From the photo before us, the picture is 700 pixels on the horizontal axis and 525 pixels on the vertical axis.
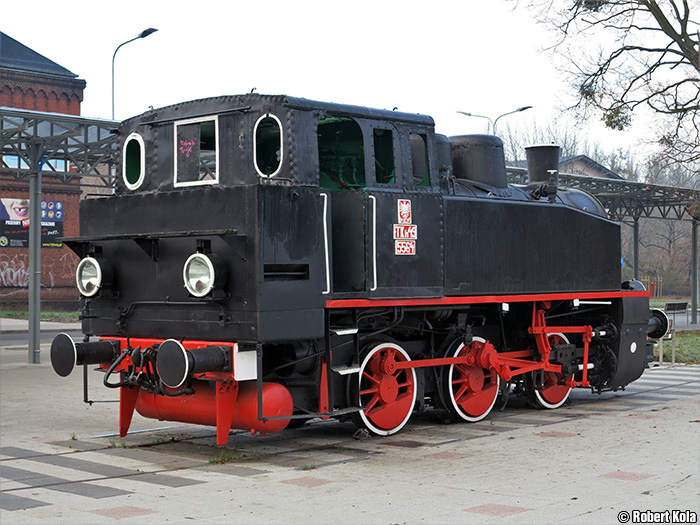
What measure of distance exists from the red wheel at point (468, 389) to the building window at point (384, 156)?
2.36 metres

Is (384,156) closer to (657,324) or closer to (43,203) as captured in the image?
(657,324)

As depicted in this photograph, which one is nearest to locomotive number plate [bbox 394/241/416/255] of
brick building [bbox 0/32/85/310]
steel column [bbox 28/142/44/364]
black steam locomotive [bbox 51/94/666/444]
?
black steam locomotive [bbox 51/94/666/444]

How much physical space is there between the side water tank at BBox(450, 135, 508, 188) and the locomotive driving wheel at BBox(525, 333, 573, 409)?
7.88 feet

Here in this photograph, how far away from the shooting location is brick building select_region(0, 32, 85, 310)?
38.4 meters

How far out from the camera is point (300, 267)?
8406 mm

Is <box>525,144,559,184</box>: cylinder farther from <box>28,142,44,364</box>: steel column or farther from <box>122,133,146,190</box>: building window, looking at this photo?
<box>28,142,44,364</box>: steel column

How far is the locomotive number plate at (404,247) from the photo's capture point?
30.5 ft

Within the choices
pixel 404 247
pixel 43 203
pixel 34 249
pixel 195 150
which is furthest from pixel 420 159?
pixel 43 203

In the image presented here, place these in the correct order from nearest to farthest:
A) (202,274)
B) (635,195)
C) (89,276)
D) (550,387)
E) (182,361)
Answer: (182,361) < (202,274) < (89,276) < (550,387) < (635,195)

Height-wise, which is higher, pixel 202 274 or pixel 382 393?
pixel 202 274

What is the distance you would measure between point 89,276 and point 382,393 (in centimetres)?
325

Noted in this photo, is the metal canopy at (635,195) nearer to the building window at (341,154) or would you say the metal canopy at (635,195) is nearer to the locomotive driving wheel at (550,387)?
the locomotive driving wheel at (550,387)

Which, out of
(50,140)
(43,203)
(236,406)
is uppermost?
(43,203)

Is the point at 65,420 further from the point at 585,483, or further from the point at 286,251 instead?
the point at 585,483
